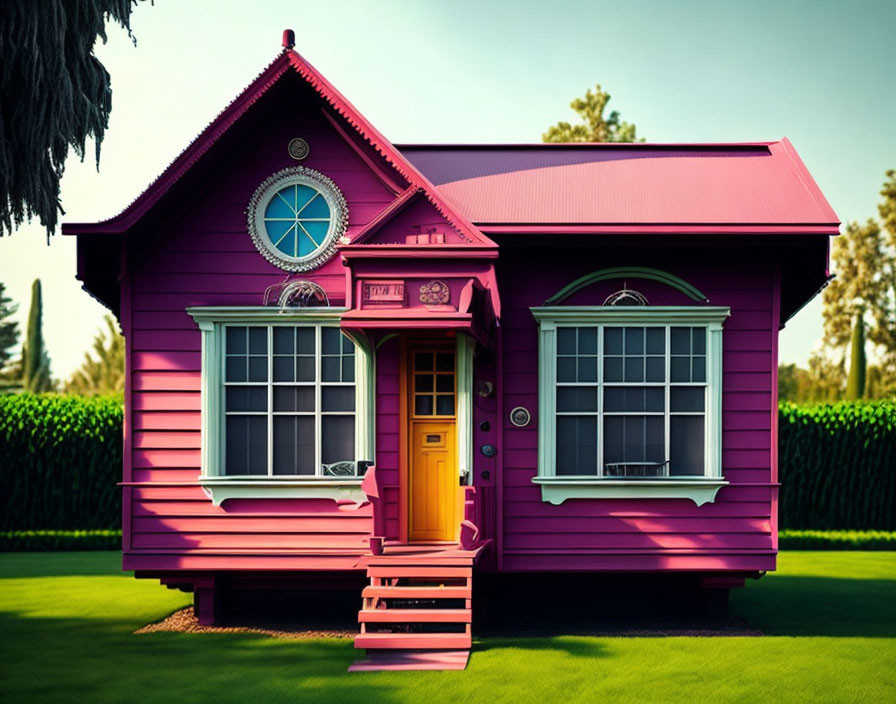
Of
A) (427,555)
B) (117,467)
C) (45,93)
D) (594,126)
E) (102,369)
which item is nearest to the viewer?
(427,555)

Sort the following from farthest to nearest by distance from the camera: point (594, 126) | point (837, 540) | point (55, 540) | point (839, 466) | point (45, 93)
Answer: point (594, 126), point (839, 466), point (55, 540), point (837, 540), point (45, 93)

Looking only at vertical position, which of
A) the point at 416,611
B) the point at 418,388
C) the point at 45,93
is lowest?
the point at 416,611

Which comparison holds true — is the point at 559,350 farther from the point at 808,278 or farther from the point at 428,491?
the point at 808,278

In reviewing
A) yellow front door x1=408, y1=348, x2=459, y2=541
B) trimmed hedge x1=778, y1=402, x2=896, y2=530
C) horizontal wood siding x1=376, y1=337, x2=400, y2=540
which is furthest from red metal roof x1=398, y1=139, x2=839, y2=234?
trimmed hedge x1=778, y1=402, x2=896, y2=530

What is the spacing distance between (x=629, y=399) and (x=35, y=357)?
1870 inches

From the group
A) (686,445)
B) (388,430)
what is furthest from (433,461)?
(686,445)

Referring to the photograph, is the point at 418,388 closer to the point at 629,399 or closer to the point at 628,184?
the point at 629,399

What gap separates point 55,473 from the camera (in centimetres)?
2173

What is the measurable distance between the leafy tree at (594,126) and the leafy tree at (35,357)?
3221 centimetres

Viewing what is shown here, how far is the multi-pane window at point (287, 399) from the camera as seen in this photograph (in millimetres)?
12211

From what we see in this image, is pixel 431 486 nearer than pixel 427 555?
No

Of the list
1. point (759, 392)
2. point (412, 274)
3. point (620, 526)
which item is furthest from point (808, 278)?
point (412, 274)

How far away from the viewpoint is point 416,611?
1064 cm

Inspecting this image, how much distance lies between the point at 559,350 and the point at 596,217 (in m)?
1.56
